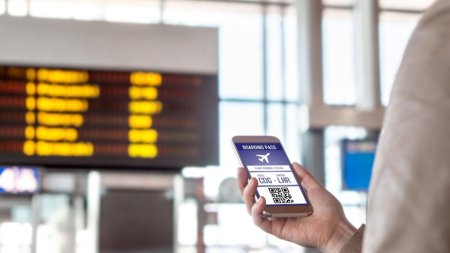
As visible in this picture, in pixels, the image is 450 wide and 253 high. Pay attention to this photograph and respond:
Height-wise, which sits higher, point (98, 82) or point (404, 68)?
point (98, 82)

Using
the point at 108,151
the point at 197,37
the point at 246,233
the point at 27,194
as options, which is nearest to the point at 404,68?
the point at 108,151

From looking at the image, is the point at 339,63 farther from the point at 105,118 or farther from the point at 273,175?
the point at 273,175

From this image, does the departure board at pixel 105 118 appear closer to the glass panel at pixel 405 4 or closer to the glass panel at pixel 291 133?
the glass panel at pixel 291 133

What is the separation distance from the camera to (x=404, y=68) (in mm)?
660

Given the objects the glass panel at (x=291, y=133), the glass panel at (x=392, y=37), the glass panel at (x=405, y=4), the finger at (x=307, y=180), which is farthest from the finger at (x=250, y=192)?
the glass panel at (x=405, y=4)

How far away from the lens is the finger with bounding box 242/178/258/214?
1.58 metres

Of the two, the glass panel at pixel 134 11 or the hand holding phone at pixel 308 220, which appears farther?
the glass panel at pixel 134 11

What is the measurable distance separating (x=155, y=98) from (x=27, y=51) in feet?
3.59

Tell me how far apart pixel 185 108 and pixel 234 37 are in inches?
222

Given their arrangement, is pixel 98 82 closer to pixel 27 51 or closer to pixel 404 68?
pixel 27 51

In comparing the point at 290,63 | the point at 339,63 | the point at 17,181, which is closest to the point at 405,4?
the point at 339,63

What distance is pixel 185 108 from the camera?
631 centimetres

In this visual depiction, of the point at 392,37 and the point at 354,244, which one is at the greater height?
the point at 392,37

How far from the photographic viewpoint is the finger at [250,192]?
5.19 feet
